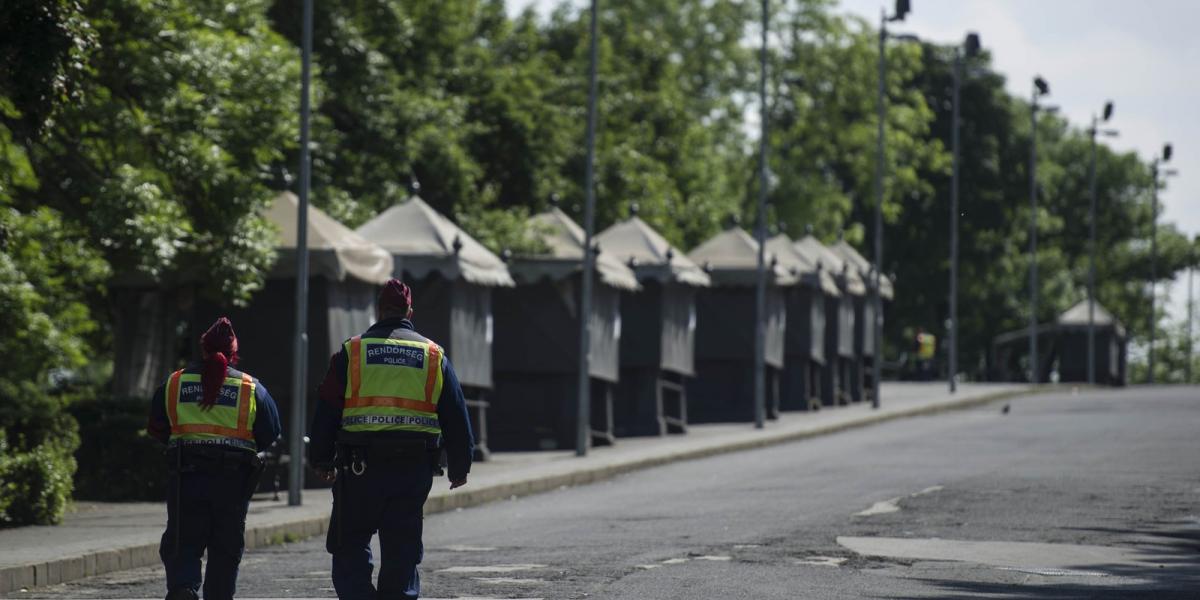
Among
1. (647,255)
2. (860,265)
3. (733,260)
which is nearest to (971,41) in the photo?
(860,265)

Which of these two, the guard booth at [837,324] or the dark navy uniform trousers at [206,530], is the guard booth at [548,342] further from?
the dark navy uniform trousers at [206,530]

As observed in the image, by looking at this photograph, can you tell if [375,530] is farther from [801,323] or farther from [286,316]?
[801,323]

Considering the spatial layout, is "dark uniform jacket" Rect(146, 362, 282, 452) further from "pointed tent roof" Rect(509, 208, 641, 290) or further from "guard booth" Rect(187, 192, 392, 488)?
"pointed tent roof" Rect(509, 208, 641, 290)

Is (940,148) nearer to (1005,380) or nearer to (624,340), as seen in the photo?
(1005,380)

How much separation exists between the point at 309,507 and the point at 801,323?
26622 mm

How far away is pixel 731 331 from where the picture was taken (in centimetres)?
4212

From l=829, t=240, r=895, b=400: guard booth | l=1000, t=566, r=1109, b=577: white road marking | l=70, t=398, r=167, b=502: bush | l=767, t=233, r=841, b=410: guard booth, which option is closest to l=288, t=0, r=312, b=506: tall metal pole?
l=70, t=398, r=167, b=502: bush

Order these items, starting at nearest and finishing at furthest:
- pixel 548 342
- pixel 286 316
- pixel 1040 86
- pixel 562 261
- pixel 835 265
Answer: pixel 286 316, pixel 562 261, pixel 548 342, pixel 835 265, pixel 1040 86

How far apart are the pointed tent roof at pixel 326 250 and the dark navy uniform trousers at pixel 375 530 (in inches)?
520

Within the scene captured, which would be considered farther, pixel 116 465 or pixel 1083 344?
pixel 1083 344

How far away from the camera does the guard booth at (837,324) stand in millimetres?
50938

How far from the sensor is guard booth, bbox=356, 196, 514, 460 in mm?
28281

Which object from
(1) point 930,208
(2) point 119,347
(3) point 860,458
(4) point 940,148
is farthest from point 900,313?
(2) point 119,347

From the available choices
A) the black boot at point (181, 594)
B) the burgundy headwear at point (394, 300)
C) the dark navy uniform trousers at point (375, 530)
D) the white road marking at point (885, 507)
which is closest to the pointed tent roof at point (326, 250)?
the white road marking at point (885, 507)
